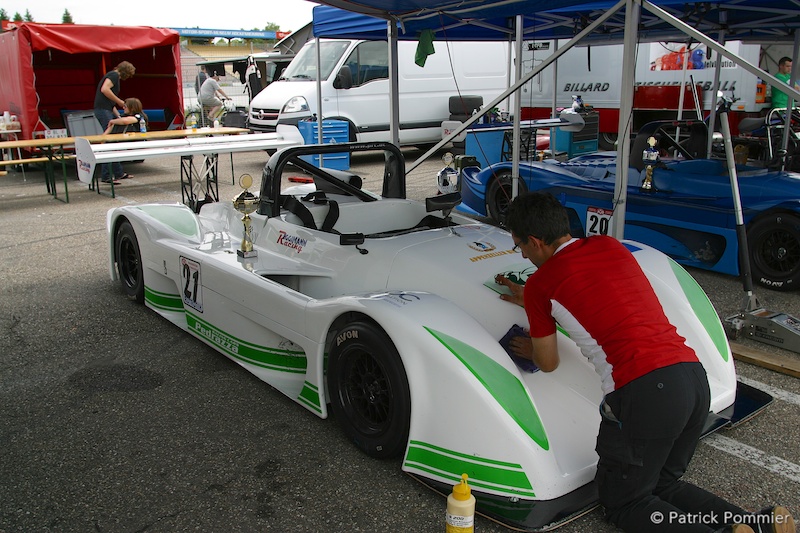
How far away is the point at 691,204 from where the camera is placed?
572 centimetres

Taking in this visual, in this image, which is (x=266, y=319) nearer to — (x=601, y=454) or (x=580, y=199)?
(x=601, y=454)

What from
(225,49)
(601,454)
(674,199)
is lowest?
(601,454)

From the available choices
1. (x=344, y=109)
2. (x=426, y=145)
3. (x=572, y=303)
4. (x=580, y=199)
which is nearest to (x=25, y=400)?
(x=572, y=303)

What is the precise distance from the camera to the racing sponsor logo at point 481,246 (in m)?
3.61

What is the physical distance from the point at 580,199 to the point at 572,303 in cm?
→ 436

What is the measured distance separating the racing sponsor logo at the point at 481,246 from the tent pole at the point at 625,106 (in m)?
1.32

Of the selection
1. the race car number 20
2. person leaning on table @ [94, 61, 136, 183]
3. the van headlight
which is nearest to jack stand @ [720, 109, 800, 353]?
the race car number 20

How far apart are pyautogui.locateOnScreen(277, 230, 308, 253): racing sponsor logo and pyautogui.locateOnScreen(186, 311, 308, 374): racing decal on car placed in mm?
A: 621

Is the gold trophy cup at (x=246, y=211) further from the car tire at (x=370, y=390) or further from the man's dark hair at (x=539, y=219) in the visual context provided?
the man's dark hair at (x=539, y=219)

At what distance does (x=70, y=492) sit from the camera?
276 centimetres

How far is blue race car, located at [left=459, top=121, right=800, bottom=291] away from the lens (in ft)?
17.3

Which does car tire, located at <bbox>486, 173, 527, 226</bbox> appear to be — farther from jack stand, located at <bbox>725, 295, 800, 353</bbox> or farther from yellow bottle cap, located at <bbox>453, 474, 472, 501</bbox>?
yellow bottle cap, located at <bbox>453, 474, 472, 501</bbox>

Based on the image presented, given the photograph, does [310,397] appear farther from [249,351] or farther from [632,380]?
[632,380]

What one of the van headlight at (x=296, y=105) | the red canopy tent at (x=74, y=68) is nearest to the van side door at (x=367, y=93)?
the van headlight at (x=296, y=105)
